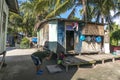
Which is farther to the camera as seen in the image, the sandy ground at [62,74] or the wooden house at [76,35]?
the wooden house at [76,35]

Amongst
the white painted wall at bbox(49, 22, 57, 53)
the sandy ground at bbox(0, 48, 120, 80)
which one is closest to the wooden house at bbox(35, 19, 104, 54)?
the white painted wall at bbox(49, 22, 57, 53)

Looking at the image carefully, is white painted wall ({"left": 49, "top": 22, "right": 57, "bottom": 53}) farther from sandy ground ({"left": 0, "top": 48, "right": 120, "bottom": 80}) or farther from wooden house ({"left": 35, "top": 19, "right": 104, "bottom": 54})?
sandy ground ({"left": 0, "top": 48, "right": 120, "bottom": 80})

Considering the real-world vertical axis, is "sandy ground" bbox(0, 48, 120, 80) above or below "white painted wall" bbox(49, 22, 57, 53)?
below

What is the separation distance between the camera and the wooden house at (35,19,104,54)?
11734mm

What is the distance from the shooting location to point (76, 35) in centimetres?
1254

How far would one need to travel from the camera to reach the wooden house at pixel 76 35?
11.7m

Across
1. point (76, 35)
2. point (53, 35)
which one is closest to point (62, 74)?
point (53, 35)

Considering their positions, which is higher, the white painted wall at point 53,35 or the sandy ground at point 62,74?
the white painted wall at point 53,35

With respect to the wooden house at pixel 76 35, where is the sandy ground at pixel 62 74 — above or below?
below

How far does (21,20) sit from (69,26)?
1821 cm

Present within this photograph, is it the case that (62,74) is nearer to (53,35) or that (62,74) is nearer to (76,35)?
(53,35)

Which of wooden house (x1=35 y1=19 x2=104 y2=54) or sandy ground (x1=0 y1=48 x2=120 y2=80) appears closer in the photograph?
sandy ground (x1=0 y1=48 x2=120 y2=80)

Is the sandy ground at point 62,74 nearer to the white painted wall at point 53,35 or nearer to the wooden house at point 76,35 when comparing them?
the white painted wall at point 53,35

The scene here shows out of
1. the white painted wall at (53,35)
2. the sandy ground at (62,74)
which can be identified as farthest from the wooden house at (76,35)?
the sandy ground at (62,74)
